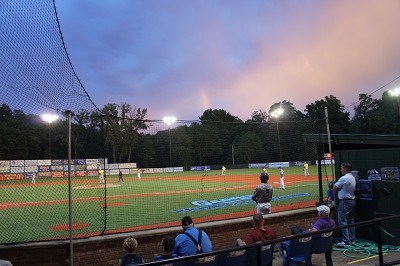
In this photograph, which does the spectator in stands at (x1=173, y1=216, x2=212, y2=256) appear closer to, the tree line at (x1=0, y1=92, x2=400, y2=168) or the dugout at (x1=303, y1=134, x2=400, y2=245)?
the tree line at (x1=0, y1=92, x2=400, y2=168)

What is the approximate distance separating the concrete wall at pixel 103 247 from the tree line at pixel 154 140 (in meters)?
1.95

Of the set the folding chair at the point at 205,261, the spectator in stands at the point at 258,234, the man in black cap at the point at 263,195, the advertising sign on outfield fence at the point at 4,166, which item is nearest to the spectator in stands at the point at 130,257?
the folding chair at the point at 205,261

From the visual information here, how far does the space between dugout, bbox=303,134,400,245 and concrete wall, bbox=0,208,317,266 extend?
2713mm

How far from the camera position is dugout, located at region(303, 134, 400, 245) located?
9141 millimetres

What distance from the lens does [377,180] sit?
9602 mm

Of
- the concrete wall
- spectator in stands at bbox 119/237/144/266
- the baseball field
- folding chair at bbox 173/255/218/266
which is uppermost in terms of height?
folding chair at bbox 173/255/218/266

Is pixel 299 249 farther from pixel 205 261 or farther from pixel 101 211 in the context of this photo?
pixel 101 211

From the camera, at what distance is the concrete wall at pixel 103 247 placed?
674cm

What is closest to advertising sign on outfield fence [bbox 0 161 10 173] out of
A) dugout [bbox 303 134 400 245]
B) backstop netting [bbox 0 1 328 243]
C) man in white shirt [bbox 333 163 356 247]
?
backstop netting [bbox 0 1 328 243]

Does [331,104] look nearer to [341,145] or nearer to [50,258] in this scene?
[341,145]

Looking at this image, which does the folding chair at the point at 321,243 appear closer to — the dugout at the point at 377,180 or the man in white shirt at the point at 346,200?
the dugout at the point at 377,180

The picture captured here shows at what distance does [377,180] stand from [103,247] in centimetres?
687

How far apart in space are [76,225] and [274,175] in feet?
84.8

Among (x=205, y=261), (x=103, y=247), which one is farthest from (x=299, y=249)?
(x=103, y=247)
